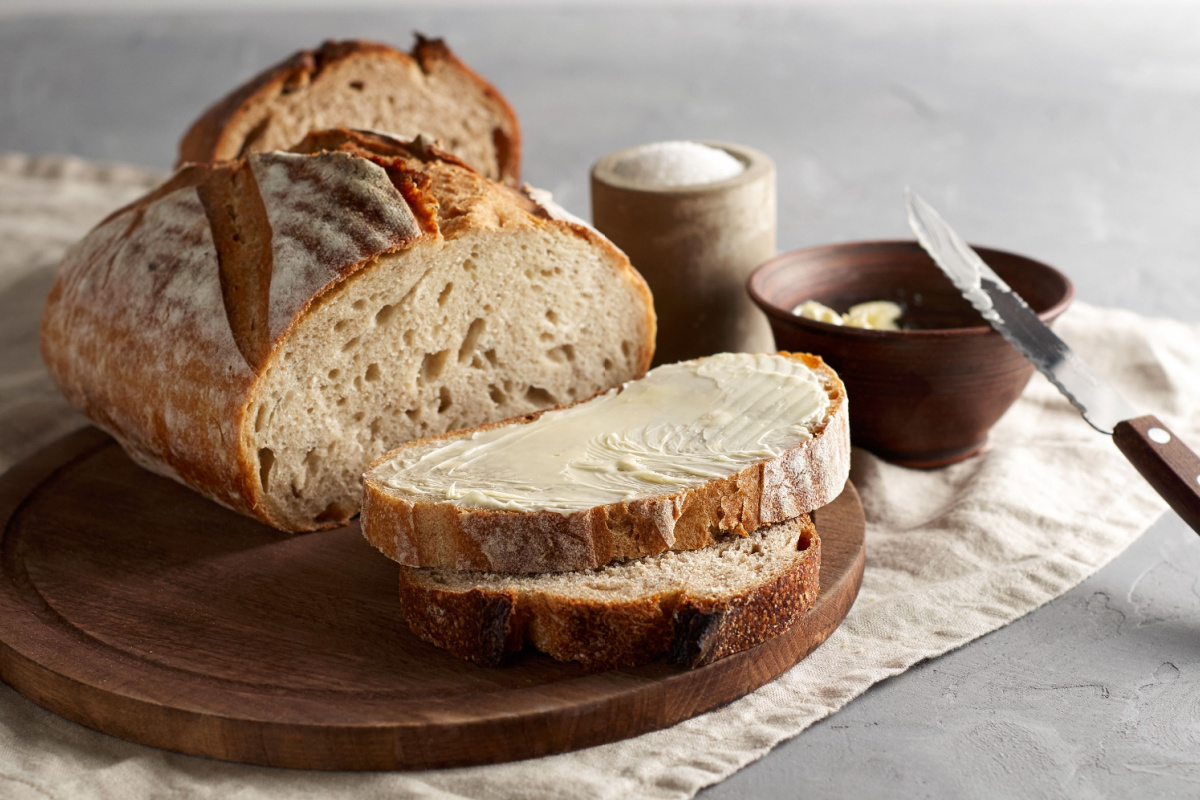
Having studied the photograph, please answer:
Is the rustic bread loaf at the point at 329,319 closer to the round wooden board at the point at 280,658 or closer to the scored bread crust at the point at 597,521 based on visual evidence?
the round wooden board at the point at 280,658

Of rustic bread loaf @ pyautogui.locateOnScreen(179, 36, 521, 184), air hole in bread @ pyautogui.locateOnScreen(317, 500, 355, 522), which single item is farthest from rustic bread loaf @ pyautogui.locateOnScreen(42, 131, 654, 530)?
rustic bread loaf @ pyautogui.locateOnScreen(179, 36, 521, 184)

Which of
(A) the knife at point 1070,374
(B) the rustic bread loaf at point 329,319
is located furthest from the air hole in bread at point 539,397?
(A) the knife at point 1070,374

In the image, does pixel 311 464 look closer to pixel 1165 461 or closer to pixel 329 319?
pixel 329 319

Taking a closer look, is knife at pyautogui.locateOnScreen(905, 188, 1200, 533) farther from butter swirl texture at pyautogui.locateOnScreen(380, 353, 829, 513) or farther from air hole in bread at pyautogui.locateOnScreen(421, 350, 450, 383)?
air hole in bread at pyautogui.locateOnScreen(421, 350, 450, 383)

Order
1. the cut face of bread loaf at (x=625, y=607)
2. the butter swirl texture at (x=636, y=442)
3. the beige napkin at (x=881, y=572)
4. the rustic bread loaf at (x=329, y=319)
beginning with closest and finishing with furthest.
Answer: the beige napkin at (x=881, y=572), the cut face of bread loaf at (x=625, y=607), the butter swirl texture at (x=636, y=442), the rustic bread loaf at (x=329, y=319)

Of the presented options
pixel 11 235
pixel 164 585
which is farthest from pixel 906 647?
pixel 11 235

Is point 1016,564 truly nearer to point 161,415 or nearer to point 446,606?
point 446,606

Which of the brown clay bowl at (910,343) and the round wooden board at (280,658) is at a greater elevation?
the brown clay bowl at (910,343)
